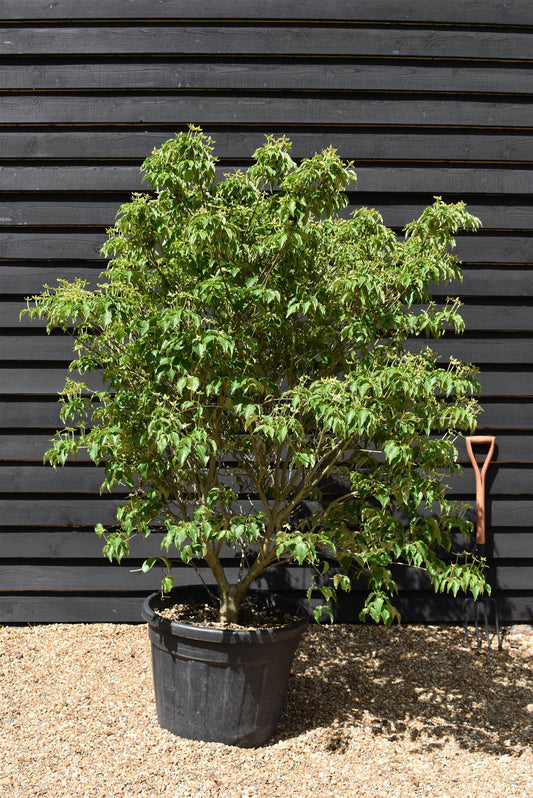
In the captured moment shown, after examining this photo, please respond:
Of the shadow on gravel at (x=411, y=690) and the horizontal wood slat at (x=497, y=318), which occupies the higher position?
the horizontal wood slat at (x=497, y=318)

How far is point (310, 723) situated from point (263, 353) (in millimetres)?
1539

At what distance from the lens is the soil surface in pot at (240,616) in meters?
2.82

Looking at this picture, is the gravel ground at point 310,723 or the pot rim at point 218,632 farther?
the pot rim at point 218,632

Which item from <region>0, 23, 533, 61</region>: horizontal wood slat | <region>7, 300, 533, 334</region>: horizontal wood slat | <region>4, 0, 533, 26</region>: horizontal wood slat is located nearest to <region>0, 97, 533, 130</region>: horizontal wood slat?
<region>0, 23, 533, 61</region>: horizontal wood slat

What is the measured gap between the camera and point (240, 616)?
2.96 meters

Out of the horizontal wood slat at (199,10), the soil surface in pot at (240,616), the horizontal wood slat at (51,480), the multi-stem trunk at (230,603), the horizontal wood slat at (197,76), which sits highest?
the horizontal wood slat at (199,10)

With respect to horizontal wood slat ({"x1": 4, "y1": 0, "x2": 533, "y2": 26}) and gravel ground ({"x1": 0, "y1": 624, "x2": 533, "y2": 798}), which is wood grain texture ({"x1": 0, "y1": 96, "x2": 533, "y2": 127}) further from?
gravel ground ({"x1": 0, "y1": 624, "x2": 533, "y2": 798})

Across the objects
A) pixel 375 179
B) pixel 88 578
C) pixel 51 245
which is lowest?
pixel 88 578

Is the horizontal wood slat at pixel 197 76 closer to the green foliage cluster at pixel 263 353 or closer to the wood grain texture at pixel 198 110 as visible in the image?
the wood grain texture at pixel 198 110

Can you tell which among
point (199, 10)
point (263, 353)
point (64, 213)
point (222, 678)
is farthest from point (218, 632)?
point (199, 10)

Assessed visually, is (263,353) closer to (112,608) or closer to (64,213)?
(64,213)

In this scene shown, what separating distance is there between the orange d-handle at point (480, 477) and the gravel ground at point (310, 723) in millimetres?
587

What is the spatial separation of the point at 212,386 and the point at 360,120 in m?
2.17

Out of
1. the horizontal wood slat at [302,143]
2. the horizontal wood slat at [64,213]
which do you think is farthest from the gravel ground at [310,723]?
the horizontal wood slat at [302,143]
